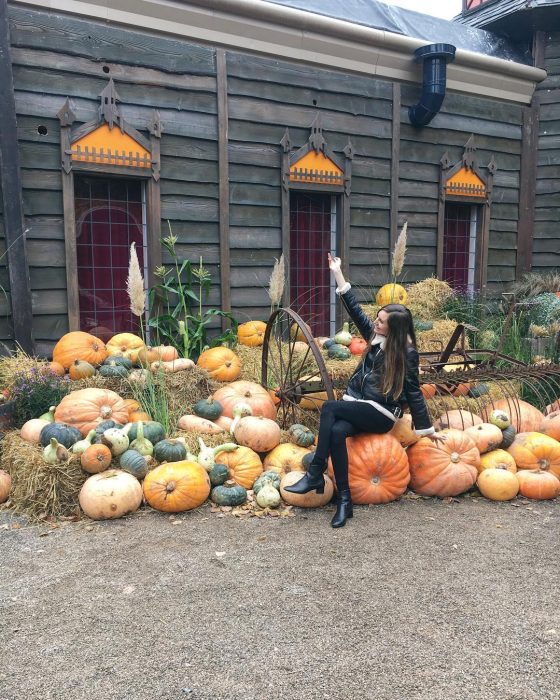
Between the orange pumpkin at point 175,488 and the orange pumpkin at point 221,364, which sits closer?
the orange pumpkin at point 175,488

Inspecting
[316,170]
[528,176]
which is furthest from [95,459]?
[528,176]

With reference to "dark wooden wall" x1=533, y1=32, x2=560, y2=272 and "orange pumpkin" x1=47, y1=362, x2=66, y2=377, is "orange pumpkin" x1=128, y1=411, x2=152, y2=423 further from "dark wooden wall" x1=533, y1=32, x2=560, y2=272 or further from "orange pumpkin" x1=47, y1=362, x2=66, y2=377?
"dark wooden wall" x1=533, y1=32, x2=560, y2=272

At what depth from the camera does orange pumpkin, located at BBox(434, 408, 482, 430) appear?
15.9 ft

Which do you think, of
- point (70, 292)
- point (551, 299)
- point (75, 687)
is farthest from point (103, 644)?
point (551, 299)

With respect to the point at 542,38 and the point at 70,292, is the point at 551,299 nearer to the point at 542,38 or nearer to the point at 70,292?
the point at 542,38

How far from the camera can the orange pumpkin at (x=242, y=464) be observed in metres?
4.50

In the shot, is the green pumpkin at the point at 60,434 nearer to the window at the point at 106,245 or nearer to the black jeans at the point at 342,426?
the black jeans at the point at 342,426

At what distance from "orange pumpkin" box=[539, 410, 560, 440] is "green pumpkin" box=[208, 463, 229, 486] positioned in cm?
284

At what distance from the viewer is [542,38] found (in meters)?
9.93

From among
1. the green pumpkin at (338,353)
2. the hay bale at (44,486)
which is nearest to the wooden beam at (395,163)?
the green pumpkin at (338,353)

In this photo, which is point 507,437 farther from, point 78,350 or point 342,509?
point 78,350

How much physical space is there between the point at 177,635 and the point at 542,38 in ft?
35.7

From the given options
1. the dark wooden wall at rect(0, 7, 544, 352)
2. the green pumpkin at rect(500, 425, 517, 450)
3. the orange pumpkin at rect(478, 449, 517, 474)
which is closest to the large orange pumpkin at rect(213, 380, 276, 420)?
the orange pumpkin at rect(478, 449, 517, 474)

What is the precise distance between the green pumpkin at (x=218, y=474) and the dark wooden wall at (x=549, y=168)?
8.07 meters
